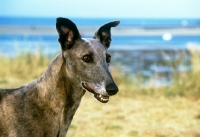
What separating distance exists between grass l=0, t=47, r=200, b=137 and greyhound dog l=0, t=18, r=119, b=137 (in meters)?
3.28

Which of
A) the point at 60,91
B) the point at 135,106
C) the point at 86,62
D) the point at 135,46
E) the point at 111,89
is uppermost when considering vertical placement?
the point at 86,62

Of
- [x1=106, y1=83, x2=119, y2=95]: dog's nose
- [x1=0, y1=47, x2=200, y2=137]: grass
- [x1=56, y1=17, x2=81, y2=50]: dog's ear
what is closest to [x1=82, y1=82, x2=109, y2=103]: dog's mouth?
[x1=106, y1=83, x2=119, y2=95]: dog's nose

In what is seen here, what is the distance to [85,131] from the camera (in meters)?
7.96

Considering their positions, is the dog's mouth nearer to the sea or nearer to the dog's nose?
the dog's nose

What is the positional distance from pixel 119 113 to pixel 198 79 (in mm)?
3244

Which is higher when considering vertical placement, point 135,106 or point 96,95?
point 96,95

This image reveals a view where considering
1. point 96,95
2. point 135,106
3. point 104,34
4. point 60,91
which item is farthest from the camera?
point 135,106

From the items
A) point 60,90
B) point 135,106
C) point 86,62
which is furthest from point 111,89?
point 135,106

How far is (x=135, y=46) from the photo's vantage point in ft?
111

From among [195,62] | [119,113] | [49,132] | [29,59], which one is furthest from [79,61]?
[29,59]

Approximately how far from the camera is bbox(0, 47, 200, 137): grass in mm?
8141

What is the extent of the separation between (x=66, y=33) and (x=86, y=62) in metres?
0.41

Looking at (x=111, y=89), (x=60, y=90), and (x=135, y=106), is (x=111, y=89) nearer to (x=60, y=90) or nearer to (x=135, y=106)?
(x=60, y=90)

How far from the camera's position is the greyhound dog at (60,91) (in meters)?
4.22
